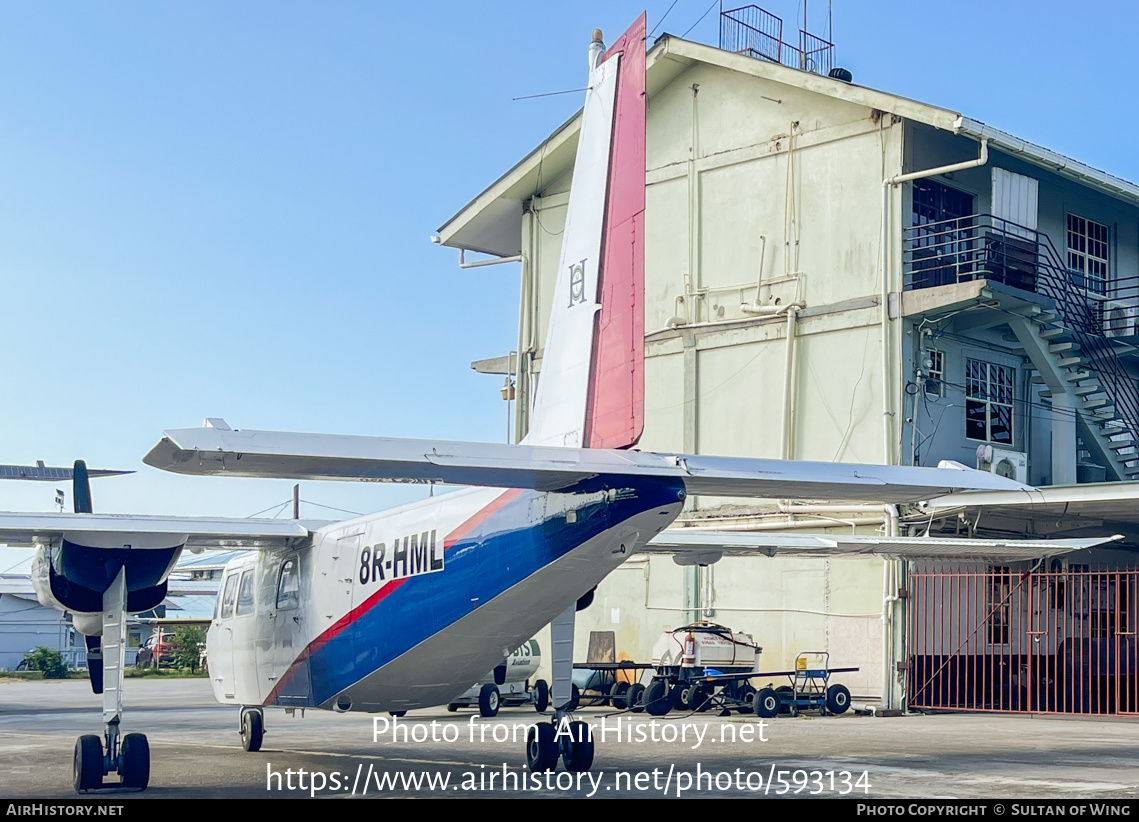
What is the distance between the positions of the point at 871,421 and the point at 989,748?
32.3 ft

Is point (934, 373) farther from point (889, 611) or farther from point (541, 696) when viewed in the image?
point (541, 696)

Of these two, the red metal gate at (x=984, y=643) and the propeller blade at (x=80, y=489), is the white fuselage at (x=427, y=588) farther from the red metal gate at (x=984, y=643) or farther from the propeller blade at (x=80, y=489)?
the red metal gate at (x=984, y=643)

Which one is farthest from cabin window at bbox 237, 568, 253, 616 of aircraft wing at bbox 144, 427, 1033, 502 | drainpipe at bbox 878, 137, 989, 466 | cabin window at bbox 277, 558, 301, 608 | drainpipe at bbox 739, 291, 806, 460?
drainpipe at bbox 878, 137, 989, 466

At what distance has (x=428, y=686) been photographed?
12531 mm

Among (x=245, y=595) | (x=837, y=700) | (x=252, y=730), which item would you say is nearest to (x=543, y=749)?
(x=252, y=730)

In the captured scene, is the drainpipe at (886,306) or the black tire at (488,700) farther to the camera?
the drainpipe at (886,306)

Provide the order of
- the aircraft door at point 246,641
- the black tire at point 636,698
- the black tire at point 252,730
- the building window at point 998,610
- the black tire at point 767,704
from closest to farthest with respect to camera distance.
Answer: the aircraft door at point 246,641 → the black tire at point 252,730 → the black tire at point 767,704 → the black tire at point 636,698 → the building window at point 998,610

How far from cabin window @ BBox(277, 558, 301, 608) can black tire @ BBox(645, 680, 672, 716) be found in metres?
10.00

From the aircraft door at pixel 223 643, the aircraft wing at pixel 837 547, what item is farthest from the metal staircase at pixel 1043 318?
the aircraft door at pixel 223 643

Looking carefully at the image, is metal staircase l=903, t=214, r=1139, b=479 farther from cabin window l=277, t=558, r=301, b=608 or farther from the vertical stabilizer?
cabin window l=277, t=558, r=301, b=608

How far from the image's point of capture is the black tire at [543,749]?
1202cm

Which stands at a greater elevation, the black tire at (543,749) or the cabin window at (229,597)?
the cabin window at (229,597)

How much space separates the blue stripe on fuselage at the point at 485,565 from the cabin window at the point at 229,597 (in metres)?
3.62

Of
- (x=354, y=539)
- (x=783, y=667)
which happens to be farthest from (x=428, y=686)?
(x=783, y=667)
